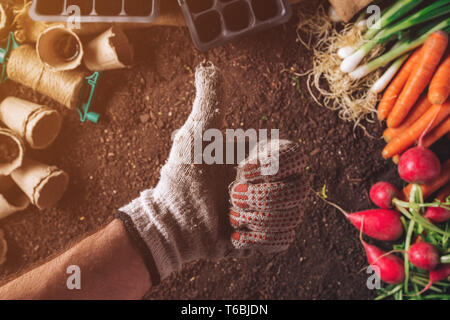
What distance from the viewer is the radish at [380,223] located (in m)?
1.68

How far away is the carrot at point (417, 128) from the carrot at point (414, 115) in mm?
25

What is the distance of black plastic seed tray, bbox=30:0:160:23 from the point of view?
1.52 meters

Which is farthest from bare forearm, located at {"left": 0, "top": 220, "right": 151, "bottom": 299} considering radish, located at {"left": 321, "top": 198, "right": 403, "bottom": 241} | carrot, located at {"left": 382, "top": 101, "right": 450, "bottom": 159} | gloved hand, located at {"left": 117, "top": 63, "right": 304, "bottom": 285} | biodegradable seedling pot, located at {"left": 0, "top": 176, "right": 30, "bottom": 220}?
carrot, located at {"left": 382, "top": 101, "right": 450, "bottom": 159}

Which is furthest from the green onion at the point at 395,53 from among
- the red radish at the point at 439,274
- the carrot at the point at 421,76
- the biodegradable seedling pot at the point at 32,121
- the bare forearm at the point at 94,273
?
the biodegradable seedling pot at the point at 32,121

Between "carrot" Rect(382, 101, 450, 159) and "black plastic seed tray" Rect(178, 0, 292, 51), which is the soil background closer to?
"carrot" Rect(382, 101, 450, 159)

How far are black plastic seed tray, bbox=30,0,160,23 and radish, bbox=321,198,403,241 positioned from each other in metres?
1.28

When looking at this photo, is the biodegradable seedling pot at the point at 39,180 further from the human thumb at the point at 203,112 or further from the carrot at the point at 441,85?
the carrot at the point at 441,85

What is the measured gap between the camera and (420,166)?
62.5 inches

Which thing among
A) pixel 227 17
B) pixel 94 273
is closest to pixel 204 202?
pixel 94 273

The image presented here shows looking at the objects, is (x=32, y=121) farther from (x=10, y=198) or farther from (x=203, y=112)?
(x=203, y=112)

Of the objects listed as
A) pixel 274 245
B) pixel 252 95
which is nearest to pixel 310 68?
pixel 252 95

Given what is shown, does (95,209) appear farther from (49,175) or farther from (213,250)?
(213,250)
